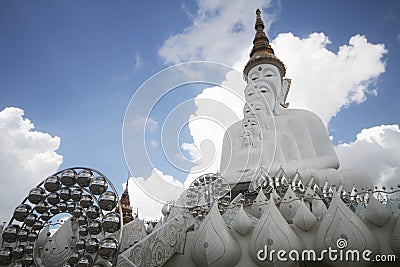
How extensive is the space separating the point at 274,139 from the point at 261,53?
4.66m

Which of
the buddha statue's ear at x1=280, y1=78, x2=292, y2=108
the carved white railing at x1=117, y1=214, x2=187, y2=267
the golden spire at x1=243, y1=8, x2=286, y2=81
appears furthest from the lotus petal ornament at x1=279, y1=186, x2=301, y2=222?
the golden spire at x1=243, y1=8, x2=286, y2=81

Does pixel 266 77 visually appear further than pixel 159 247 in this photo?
Yes

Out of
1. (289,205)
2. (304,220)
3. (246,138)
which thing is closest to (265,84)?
(246,138)

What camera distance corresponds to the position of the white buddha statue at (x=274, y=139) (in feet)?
31.6

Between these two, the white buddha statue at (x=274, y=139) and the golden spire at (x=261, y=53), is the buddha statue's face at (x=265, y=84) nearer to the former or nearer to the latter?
the white buddha statue at (x=274, y=139)

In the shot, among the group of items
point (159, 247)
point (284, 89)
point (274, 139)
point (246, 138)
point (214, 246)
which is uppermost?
point (284, 89)

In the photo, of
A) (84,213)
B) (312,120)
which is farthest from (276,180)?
(84,213)

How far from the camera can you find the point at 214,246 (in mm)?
4461

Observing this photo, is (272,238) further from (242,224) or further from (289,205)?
(289,205)

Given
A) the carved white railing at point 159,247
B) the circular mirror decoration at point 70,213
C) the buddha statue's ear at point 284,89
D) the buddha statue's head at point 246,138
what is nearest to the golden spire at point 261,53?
the buddha statue's ear at point 284,89

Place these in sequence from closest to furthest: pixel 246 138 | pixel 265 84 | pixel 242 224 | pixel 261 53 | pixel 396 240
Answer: pixel 396 240 < pixel 242 224 < pixel 246 138 < pixel 265 84 < pixel 261 53

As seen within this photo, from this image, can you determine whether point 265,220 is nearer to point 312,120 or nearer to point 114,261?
point 114,261

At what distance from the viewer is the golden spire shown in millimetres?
13109

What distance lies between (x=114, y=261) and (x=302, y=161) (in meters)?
Answer: 8.10
